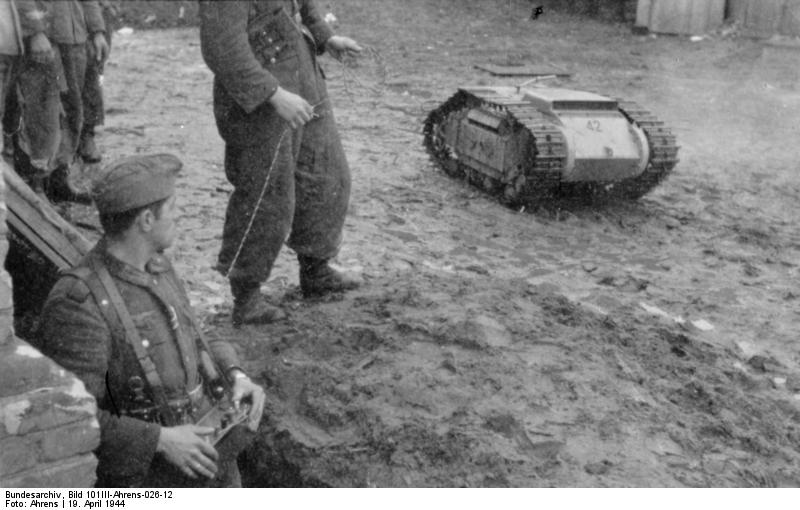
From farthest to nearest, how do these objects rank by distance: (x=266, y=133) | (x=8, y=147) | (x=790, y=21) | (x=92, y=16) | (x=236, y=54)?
1. (x=790, y=21)
2. (x=92, y=16)
3. (x=8, y=147)
4. (x=266, y=133)
5. (x=236, y=54)

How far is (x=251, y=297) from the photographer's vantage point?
5164 mm

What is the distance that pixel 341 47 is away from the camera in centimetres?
543

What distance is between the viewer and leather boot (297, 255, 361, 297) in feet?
17.9

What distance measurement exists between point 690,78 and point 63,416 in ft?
39.3

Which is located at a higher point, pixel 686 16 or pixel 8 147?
pixel 8 147

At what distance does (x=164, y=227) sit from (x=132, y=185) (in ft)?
0.55

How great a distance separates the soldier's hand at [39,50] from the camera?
6781 mm

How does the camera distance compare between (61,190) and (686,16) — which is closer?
(61,190)

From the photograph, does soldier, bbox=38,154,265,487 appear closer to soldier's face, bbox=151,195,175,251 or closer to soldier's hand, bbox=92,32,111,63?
soldier's face, bbox=151,195,175,251

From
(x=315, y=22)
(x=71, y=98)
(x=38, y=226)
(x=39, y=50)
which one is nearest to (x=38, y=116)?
(x=39, y=50)

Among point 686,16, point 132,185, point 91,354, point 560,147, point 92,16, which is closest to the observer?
point 91,354

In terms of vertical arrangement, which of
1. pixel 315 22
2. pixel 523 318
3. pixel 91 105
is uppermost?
pixel 315 22

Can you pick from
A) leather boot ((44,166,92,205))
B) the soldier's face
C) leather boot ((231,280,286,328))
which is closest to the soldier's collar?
the soldier's face

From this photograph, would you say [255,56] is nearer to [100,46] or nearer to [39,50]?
[39,50]
